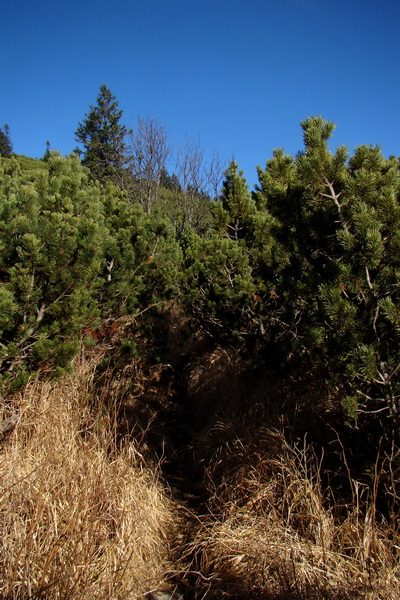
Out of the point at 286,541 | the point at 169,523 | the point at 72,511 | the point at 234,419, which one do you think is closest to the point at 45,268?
the point at 72,511

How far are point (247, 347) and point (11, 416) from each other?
2.57 m

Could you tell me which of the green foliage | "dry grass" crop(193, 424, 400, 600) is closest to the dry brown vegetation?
"dry grass" crop(193, 424, 400, 600)

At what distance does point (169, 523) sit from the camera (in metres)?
2.92

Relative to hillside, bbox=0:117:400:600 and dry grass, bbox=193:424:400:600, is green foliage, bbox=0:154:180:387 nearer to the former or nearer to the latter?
hillside, bbox=0:117:400:600

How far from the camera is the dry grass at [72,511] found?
185 centimetres

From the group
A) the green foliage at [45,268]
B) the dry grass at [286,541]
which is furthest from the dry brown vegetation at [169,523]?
the green foliage at [45,268]

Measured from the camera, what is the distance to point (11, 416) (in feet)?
9.70

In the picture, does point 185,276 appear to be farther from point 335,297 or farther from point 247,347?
point 335,297

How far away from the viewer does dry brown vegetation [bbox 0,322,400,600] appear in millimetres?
1887

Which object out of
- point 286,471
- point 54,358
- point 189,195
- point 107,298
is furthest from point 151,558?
point 189,195

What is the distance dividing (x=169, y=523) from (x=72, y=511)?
0.98 m

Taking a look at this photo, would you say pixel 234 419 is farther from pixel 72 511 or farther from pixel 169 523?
pixel 72 511

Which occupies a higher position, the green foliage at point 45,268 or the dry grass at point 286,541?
the green foliage at point 45,268

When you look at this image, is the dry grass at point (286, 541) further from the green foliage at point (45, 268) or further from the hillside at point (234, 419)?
the green foliage at point (45, 268)
